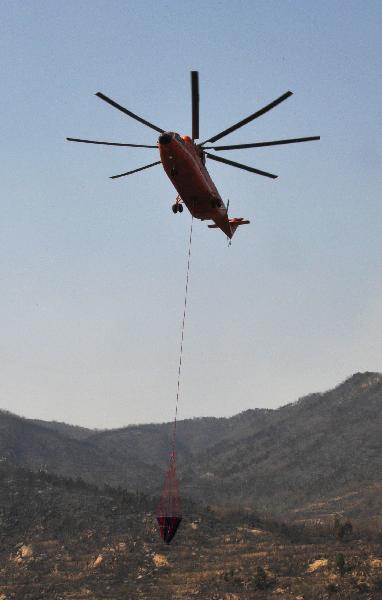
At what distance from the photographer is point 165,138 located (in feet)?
44.5

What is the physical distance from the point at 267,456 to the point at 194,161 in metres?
55.0

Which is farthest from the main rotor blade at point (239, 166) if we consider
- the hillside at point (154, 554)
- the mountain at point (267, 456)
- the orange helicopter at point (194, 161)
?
the mountain at point (267, 456)

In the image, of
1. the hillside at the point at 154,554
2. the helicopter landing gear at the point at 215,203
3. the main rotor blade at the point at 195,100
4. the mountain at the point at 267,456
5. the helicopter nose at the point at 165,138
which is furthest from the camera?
the mountain at the point at 267,456

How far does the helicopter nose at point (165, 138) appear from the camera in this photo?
1352 cm

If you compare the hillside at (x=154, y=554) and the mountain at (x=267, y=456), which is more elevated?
the mountain at (x=267, y=456)

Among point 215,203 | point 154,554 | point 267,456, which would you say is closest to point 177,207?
point 215,203

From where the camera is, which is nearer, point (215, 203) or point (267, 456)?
point (215, 203)

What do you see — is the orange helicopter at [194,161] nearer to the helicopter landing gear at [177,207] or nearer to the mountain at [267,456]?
the helicopter landing gear at [177,207]

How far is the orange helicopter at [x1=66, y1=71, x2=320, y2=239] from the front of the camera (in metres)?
13.4

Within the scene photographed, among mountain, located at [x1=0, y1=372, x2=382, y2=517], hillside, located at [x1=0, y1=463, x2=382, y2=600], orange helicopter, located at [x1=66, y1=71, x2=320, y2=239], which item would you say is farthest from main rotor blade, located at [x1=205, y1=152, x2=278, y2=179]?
mountain, located at [x1=0, y1=372, x2=382, y2=517]

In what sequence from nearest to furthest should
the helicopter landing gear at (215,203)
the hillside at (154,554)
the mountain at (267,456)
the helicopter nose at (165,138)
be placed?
the helicopter nose at (165,138) < the helicopter landing gear at (215,203) < the hillside at (154,554) < the mountain at (267,456)

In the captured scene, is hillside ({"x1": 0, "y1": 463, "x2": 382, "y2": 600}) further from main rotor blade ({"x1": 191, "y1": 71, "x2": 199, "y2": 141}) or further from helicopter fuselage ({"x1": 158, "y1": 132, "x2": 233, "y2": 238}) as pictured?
main rotor blade ({"x1": 191, "y1": 71, "x2": 199, "y2": 141})

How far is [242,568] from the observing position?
79.8 ft

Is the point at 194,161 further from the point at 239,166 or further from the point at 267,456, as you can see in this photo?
the point at 267,456
